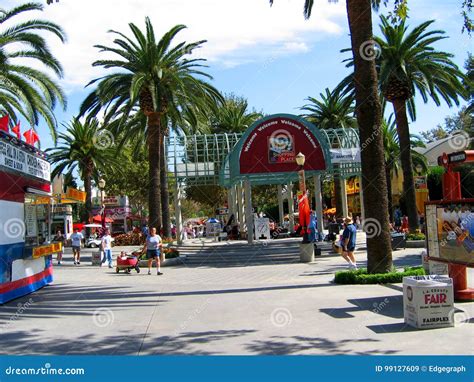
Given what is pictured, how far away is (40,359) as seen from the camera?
7.21 meters

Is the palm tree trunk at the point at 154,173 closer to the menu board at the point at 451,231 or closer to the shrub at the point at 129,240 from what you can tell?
the shrub at the point at 129,240

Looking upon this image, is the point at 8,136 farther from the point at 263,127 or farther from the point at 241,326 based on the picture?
the point at 263,127

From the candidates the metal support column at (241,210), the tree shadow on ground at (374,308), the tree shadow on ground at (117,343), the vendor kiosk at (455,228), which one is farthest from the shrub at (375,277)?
the metal support column at (241,210)

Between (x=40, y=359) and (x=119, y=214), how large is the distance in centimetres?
5667

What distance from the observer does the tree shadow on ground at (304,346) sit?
7.09 m

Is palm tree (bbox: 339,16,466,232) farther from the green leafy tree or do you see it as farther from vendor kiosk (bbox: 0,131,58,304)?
the green leafy tree

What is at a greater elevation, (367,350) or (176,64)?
(176,64)

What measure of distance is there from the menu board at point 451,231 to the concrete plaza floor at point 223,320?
3.37ft

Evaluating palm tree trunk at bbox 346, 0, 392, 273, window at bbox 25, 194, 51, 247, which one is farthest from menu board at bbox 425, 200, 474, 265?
window at bbox 25, 194, 51, 247

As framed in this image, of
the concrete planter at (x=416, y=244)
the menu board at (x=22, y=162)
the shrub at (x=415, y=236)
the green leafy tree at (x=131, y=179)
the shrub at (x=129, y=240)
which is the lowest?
the concrete planter at (x=416, y=244)

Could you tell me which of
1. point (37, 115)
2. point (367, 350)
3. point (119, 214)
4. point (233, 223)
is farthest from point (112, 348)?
point (119, 214)

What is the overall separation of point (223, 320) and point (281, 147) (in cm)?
1544

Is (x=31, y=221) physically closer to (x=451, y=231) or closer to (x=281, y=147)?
(x=451, y=231)

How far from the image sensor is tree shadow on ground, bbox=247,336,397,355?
7090 mm
